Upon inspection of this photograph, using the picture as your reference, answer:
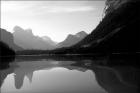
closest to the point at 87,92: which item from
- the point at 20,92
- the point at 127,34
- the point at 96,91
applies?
the point at 96,91

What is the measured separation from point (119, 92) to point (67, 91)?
5.26 metres

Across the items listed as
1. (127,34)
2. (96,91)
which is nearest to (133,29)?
(127,34)

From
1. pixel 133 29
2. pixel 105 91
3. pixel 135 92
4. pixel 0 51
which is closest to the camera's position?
pixel 135 92

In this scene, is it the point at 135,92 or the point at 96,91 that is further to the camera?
the point at 96,91

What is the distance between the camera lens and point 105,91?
19531 mm

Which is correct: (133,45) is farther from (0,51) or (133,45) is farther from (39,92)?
(39,92)

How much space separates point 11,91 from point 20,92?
1683mm

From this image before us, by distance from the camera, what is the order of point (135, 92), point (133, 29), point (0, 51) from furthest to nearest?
point (133, 29), point (0, 51), point (135, 92)

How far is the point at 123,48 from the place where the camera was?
190m

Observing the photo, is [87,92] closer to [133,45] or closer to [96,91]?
[96,91]

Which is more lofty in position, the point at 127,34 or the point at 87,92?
the point at 127,34

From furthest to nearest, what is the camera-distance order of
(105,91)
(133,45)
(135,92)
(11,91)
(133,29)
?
(133,29), (133,45), (11,91), (105,91), (135,92)

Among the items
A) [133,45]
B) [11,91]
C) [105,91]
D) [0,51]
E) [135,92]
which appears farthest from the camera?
[133,45]

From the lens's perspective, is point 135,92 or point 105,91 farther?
point 105,91
